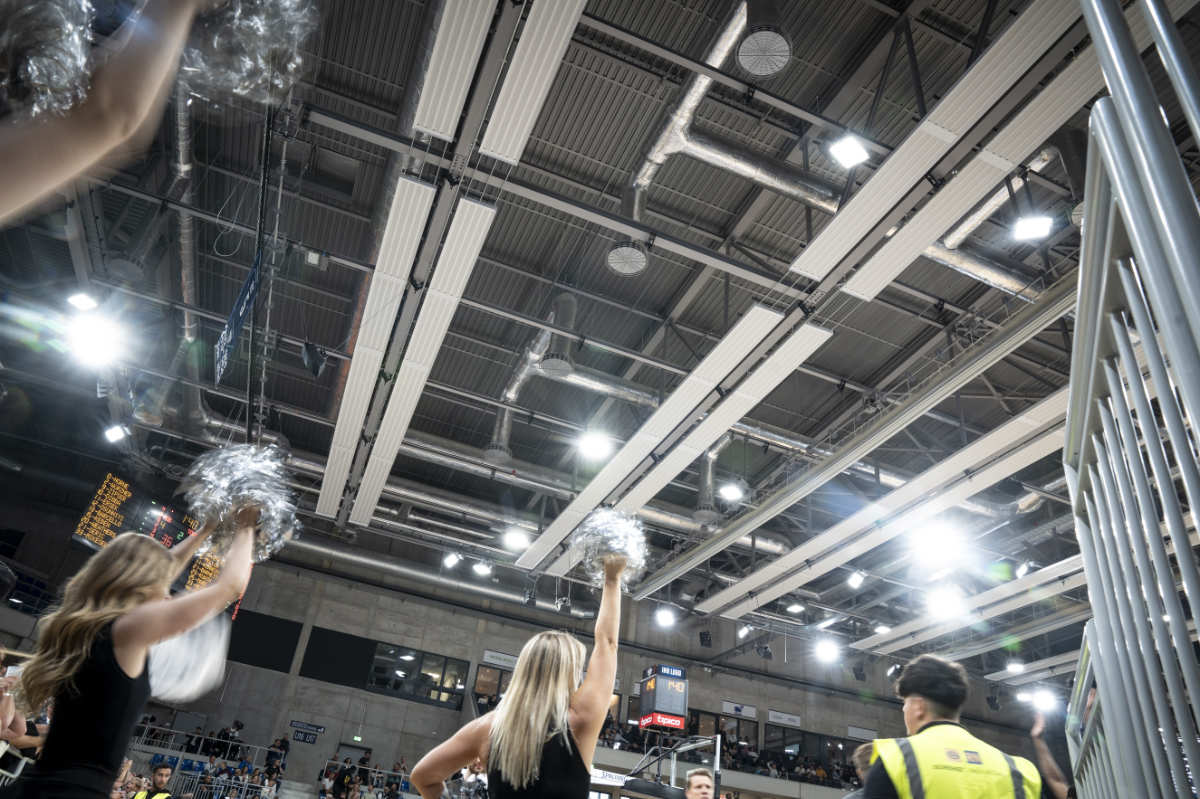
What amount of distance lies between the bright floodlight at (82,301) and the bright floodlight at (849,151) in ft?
31.5

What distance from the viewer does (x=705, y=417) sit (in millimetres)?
10297

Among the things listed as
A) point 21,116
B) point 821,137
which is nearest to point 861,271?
point 821,137

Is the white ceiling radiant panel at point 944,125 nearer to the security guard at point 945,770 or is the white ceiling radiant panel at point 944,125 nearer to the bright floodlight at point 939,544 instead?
the security guard at point 945,770

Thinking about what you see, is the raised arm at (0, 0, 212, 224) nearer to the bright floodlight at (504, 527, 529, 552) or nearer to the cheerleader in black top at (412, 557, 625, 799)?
the cheerleader in black top at (412, 557, 625, 799)

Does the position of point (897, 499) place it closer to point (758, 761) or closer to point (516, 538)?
point (516, 538)

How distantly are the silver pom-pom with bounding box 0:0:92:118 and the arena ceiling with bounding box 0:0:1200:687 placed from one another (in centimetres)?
121

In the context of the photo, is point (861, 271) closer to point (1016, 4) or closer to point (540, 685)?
point (1016, 4)

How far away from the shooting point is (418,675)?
20.5 meters

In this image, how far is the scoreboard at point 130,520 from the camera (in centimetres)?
1215

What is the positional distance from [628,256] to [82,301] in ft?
24.4

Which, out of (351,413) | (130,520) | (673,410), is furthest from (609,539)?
(130,520)

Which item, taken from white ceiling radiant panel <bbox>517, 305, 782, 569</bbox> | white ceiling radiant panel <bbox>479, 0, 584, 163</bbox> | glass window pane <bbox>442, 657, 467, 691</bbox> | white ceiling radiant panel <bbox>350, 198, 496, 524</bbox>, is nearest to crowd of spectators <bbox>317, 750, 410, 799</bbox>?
glass window pane <bbox>442, 657, 467, 691</bbox>

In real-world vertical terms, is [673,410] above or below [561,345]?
below

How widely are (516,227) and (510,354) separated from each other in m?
2.80
